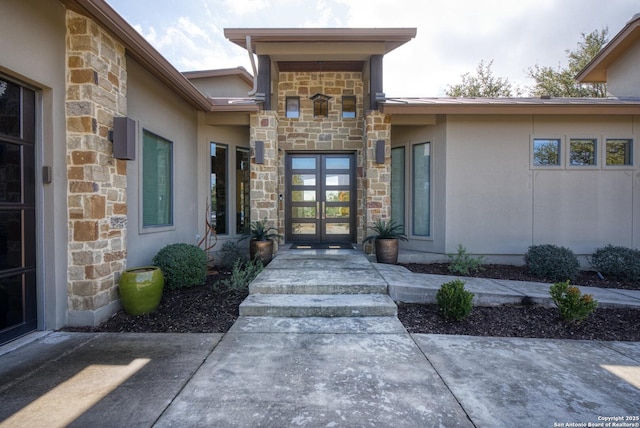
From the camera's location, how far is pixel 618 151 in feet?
21.9

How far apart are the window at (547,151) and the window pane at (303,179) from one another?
481 centimetres

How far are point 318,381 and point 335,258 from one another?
3670mm

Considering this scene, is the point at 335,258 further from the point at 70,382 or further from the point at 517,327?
the point at 70,382

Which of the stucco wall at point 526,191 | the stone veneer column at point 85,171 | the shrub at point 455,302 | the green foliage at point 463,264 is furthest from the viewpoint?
the stucco wall at point 526,191

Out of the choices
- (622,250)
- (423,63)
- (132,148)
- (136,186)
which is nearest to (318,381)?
(132,148)

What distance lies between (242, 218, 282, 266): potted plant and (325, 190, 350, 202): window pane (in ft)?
5.85

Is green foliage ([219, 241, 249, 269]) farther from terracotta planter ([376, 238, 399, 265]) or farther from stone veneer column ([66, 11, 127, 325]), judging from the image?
stone veneer column ([66, 11, 127, 325])

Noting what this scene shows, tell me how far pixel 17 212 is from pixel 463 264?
254 inches

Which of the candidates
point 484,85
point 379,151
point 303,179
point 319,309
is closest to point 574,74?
point 484,85

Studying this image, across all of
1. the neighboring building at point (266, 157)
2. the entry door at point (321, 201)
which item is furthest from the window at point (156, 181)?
the entry door at point (321, 201)

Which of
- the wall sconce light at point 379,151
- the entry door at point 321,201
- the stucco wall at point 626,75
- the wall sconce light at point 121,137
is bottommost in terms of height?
the entry door at point 321,201

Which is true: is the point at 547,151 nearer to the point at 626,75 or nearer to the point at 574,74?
the point at 626,75

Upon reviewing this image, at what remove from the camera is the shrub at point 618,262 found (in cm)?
571

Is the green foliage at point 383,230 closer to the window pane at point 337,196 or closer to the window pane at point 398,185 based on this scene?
the window pane at point 398,185
